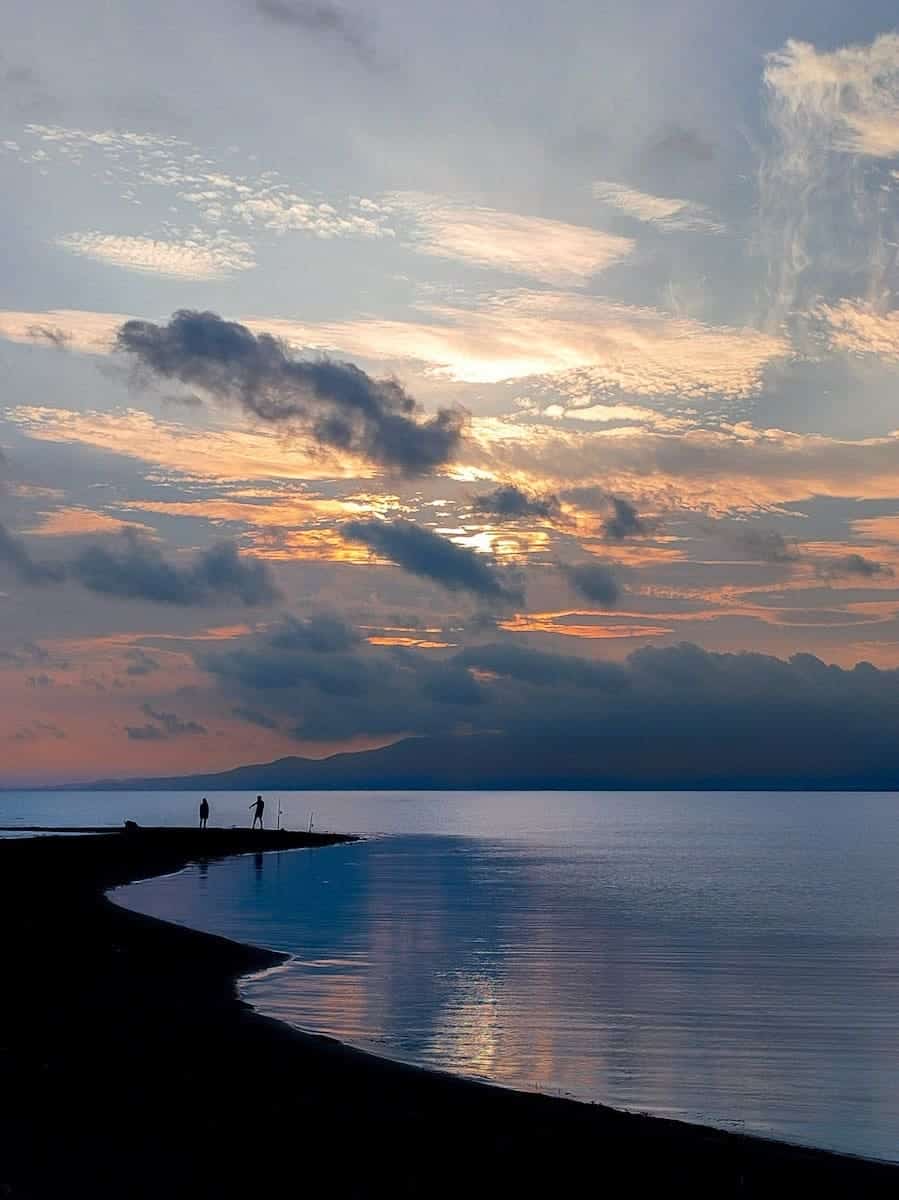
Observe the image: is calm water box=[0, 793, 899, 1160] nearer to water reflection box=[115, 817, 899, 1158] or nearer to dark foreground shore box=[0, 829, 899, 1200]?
water reflection box=[115, 817, 899, 1158]

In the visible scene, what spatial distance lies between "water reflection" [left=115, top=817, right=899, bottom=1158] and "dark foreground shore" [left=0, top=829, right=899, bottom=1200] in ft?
6.90

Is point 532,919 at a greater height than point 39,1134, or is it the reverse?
point 39,1134

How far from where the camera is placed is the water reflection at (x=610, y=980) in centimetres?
2522

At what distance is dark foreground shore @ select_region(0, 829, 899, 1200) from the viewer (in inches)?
640

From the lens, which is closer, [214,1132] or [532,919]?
[214,1132]

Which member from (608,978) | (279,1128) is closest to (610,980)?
(608,978)

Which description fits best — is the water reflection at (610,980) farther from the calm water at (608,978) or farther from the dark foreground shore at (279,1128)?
the dark foreground shore at (279,1128)

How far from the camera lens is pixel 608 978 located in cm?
3972

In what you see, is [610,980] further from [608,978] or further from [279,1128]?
[279,1128]

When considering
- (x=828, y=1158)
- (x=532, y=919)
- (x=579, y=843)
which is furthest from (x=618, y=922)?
(x=579, y=843)

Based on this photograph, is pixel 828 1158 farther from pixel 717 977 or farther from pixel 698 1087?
pixel 717 977

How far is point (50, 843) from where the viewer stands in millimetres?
94375

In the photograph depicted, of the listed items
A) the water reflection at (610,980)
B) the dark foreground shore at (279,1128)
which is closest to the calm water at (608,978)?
the water reflection at (610,980)

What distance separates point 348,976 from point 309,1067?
615 inches
